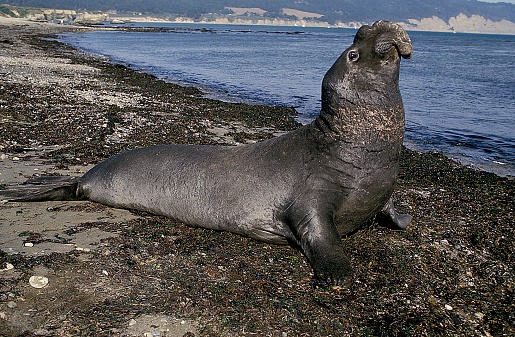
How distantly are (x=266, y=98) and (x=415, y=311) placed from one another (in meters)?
15.4

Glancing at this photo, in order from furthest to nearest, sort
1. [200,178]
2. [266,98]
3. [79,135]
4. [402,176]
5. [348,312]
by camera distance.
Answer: [266,98], [79,135], [402,176], [200,178], [348,312]

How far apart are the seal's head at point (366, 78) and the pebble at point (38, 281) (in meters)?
2.84

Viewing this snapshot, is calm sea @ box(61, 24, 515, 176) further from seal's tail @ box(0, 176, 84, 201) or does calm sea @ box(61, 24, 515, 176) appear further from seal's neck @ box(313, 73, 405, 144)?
seal's tail @ box(0, 176, 84, 201)

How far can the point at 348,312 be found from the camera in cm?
391

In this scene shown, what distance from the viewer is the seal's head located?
4.87m

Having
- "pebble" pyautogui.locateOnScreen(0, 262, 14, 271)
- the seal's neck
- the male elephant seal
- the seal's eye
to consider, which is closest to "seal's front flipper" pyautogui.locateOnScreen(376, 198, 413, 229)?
the male elephant seal

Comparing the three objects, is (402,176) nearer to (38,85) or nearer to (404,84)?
(38,85)

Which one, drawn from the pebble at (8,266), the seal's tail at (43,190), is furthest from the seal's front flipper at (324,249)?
the seal's tail at (43,190)

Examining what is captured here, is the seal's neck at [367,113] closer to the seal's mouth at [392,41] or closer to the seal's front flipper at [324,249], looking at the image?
the seal's mouth at [392,41]

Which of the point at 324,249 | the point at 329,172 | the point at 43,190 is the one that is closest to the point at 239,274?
the point at 324,249

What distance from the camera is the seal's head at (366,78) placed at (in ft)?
16.0

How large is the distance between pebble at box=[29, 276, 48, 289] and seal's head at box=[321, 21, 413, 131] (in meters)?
2.84

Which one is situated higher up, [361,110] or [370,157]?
[361,110]

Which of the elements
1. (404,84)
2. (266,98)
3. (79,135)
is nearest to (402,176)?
(79,135)
